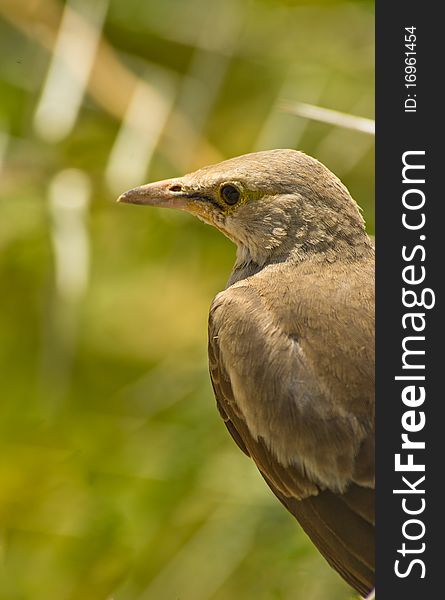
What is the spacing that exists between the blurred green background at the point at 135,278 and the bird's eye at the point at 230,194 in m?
0.63

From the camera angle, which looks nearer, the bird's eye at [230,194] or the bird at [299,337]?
the bird at [299,337]

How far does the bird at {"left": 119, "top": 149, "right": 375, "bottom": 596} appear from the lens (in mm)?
3672

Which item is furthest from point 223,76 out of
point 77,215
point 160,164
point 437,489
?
point 437,489

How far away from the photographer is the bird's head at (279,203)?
13.4 ft

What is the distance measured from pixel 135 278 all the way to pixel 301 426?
2.19 metres

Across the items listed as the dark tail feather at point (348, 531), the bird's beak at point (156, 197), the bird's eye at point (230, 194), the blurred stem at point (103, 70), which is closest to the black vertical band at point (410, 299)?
the dark tail feather at point (348, 531)

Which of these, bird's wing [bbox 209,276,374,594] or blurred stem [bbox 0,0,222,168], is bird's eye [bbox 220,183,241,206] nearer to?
bird's wing [bbox 209,276,374,594]

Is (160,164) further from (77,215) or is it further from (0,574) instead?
(0,574)

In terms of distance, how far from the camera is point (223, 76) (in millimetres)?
6074

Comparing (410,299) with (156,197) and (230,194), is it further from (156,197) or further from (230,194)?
(156,197)

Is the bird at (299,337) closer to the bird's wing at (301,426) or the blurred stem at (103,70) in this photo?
the bird's wing at (301,426)

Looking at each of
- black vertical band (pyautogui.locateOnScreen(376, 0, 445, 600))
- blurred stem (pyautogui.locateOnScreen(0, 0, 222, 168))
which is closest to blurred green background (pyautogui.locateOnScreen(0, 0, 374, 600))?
blurred stem (pyautogui.locateOnScreen(0, 0, 222, 168))

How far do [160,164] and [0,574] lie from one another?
7.11 feet

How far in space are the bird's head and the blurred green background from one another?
63cm
